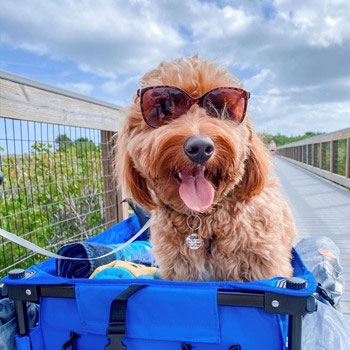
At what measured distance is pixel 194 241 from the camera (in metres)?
1.77

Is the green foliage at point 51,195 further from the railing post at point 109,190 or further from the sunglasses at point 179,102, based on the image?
the sunglasses at point 179,102

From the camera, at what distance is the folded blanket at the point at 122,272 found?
2.04 meters

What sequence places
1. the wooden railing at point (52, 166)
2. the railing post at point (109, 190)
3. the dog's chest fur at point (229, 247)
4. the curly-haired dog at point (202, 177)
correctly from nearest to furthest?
the curly-haired dog at point (202, 177) → the dog's chest fur at point (229, 247) → the wooden railing at point (52, 166) → the railing post at point (109, 190)

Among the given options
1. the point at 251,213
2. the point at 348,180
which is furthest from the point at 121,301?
the point at 348,180

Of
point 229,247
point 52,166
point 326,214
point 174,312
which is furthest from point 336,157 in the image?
point 174,312

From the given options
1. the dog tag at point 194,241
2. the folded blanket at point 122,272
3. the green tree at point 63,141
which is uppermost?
the green tree at point 63,141

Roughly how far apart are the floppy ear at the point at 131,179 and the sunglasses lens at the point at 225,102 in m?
0.49

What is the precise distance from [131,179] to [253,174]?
632 millimetres

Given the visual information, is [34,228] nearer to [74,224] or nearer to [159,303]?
[74,224]

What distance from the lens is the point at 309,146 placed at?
49.7ft

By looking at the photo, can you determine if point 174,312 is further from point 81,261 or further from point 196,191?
point 81,261

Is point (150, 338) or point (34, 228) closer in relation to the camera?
point (150, 338)

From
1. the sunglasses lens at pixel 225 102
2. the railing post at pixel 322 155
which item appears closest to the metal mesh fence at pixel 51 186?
the sunglasses lens at pixel 225 102

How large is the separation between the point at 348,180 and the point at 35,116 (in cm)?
702
